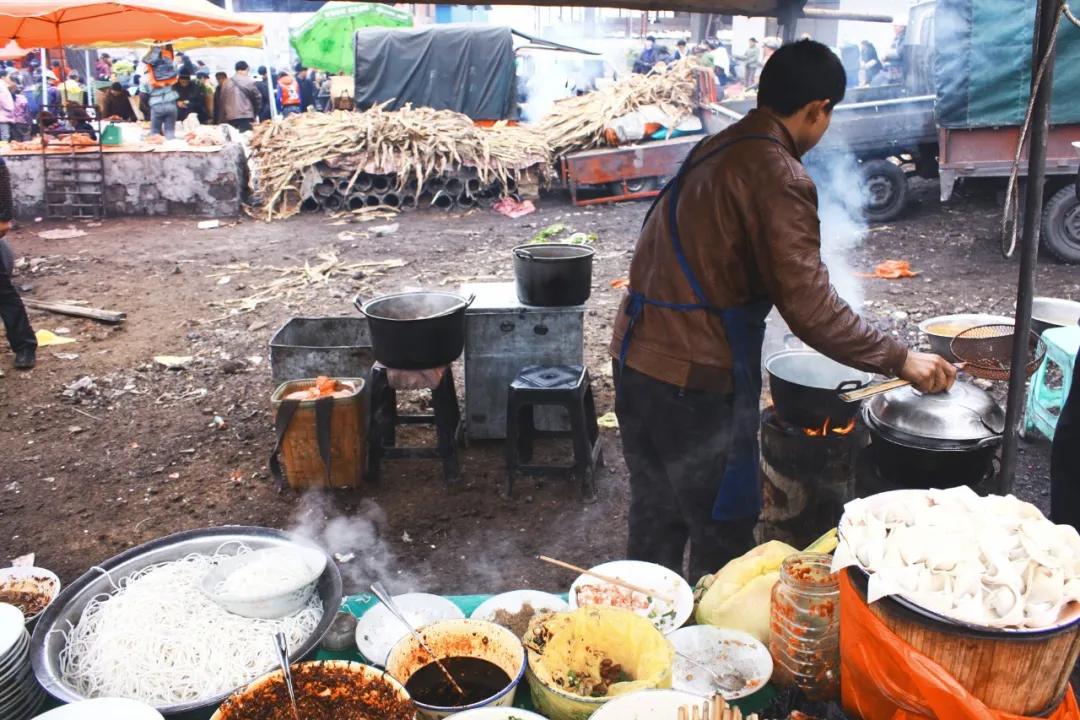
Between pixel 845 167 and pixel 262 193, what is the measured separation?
1120 cm

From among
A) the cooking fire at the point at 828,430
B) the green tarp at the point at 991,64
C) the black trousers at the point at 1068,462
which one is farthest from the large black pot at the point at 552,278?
the green tarp at the point at 991,64

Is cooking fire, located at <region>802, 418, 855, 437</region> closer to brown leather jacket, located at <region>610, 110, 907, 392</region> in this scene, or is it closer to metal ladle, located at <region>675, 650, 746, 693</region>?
brown leather jacket, located at <region>610, 110, 907, 392</region>

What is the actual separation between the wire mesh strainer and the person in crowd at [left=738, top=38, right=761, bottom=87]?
73.9ft

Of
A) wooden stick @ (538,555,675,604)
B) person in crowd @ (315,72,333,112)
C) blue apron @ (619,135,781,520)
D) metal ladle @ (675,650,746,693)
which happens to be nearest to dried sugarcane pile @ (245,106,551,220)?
person in crowd @ (315,72,333,112)

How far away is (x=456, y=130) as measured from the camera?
15.4 m

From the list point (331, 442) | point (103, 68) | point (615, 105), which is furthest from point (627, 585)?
point (103, 68)

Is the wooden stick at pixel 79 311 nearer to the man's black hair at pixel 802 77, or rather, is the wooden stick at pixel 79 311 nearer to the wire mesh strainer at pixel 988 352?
the man's black hair at pixel 802 77

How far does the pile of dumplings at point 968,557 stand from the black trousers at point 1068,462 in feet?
6.84

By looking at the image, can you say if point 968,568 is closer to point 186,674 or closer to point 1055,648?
point 1055,648

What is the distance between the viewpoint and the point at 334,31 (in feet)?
83.6

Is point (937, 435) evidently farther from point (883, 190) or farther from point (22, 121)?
point (22, 121)

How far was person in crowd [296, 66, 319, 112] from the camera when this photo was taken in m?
24.3

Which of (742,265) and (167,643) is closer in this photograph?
(167,643)

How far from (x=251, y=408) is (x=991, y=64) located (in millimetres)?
9878
